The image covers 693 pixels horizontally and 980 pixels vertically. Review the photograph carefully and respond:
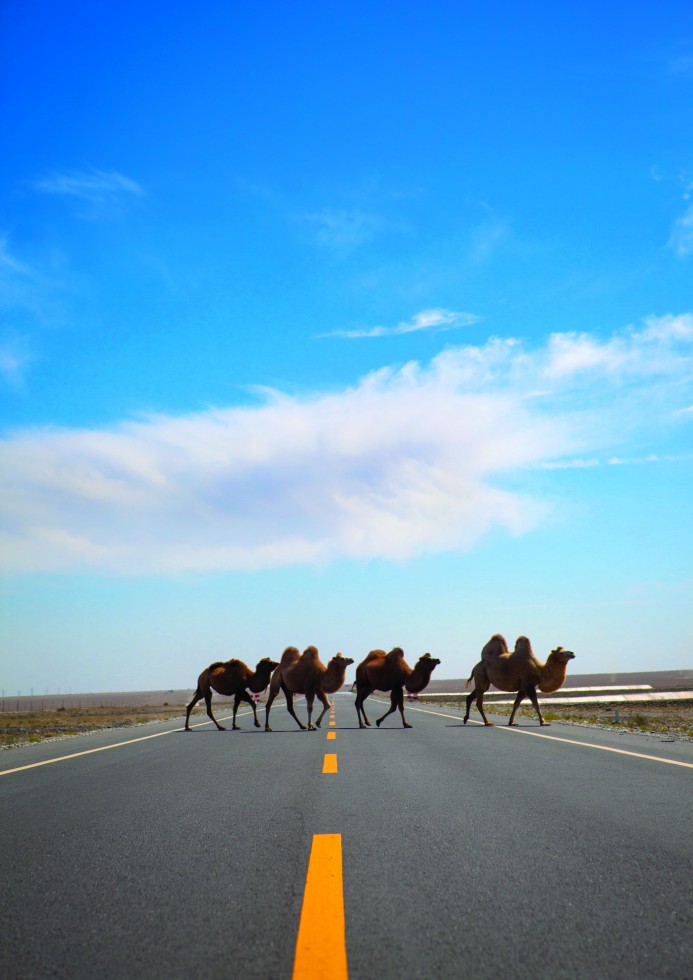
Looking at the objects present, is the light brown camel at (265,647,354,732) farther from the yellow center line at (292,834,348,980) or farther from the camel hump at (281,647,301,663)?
the yellow center line at (292,834,348,980)

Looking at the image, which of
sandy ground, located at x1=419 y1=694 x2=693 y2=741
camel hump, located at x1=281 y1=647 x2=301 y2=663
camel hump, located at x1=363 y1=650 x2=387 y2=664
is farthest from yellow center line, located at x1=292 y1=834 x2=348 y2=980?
camel hump, located at x1=363 y1=650 x2=387 y2=664

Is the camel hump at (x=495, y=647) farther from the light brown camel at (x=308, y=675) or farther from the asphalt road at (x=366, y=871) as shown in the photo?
the asphalt road at (x=366, y=871)

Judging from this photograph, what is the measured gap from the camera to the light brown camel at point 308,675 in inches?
795

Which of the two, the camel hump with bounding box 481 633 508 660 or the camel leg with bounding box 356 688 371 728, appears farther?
the camel hump with bounding box 481 633 508 660

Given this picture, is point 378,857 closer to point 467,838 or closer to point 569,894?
point 467,838

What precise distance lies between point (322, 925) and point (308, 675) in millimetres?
16891

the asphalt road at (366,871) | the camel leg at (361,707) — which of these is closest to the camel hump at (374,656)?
the camel leg at (361,707)

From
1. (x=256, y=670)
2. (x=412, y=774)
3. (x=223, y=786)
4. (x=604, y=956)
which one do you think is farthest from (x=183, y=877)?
Result: (x=256, y=670)

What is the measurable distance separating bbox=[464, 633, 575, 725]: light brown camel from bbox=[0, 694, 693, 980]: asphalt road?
12.2 metres

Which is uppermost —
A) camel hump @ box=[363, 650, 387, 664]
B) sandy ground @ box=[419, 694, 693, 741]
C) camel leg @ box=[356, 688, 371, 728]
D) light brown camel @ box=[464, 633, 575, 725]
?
camel hump @ box=[363, 650, 387, 664]

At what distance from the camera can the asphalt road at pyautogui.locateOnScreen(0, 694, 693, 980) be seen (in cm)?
328

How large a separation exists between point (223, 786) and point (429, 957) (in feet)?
18.5

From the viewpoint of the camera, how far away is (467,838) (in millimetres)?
→ 5539

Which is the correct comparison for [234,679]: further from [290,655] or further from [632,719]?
[632,719]
